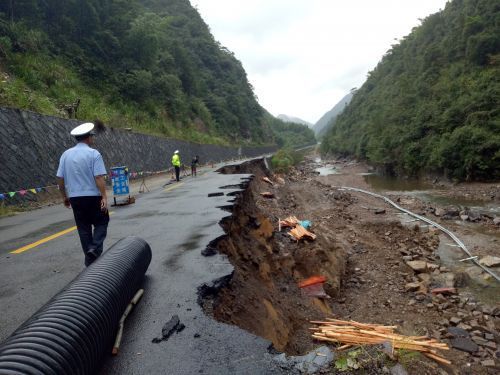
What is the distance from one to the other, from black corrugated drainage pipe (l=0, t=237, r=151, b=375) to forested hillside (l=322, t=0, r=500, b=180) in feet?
86.6

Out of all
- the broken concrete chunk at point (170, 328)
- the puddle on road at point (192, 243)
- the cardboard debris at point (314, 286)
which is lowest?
the cardboard debris at point (314, 286)

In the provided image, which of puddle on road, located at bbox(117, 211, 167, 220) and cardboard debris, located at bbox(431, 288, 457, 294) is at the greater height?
puddle on road, located at bbox(117, 211, 167, 220)

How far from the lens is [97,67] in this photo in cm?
2909

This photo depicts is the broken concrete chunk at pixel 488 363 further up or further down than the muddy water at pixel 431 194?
further up

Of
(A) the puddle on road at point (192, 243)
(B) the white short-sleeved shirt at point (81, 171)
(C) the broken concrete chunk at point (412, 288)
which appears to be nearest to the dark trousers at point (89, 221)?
(B) the white short-sleeved shirt at point (81, 171)

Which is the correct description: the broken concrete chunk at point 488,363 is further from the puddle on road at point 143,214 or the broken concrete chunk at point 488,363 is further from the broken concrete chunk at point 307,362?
the puddle on road at point 143,214

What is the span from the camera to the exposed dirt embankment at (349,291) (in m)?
4.98

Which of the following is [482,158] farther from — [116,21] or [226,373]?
[116,21]

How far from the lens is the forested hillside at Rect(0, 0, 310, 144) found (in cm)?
2077

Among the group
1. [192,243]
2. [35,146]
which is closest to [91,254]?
[192,243]

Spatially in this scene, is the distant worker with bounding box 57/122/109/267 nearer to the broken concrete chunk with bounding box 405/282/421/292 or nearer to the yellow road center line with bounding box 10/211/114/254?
the yellow road center line with bounding box 10/211/114/254

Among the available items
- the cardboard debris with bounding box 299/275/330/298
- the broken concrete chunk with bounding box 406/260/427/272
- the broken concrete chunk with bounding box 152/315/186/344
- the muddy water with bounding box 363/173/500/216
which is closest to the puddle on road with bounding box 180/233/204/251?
the broken concrete chunk with bounding box 152/315/186/344

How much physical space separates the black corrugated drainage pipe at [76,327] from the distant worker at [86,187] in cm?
97

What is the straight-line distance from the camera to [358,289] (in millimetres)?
9383
